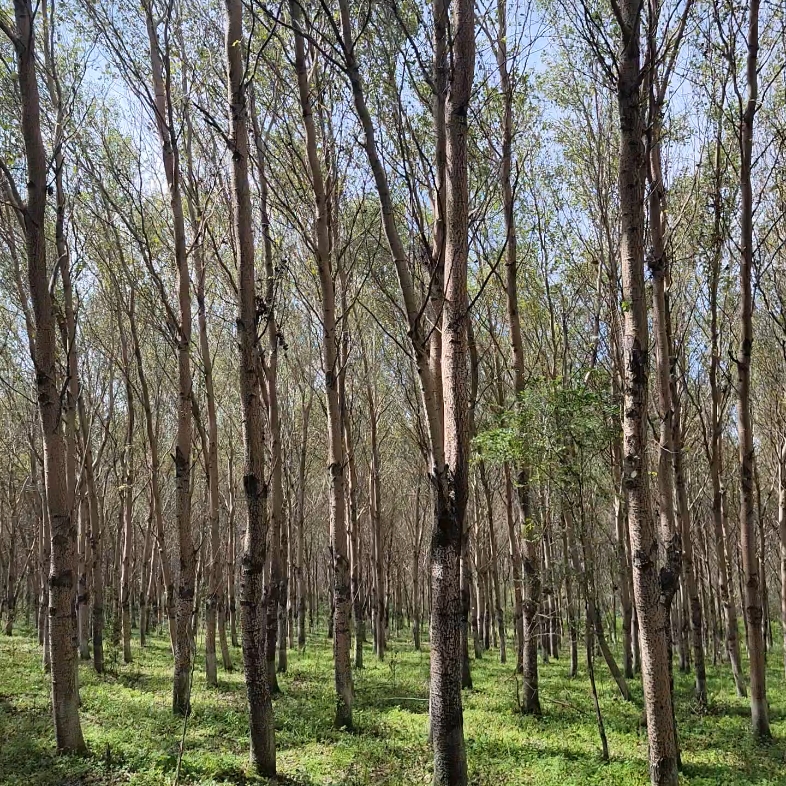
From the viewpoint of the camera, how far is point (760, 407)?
1445 cm

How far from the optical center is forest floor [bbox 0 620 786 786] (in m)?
5.98

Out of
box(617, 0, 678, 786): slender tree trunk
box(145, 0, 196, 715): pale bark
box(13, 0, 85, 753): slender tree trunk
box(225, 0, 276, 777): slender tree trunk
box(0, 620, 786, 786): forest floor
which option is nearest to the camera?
box(617, 0, 678, 786): slender tree trunk

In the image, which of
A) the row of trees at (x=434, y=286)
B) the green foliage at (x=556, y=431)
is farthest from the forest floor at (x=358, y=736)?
the green foliage at (x=556, y=431)

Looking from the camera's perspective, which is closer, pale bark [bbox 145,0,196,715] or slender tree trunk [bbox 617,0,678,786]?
slender tree trunk [bbox 617,0,678,786]

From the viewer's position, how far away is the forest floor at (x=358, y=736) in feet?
19.6

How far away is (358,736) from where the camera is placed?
7559 millimetres

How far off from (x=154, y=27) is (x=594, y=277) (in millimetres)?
8255

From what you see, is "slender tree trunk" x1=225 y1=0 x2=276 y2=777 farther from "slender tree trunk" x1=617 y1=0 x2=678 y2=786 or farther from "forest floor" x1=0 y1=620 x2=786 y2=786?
"slender tree trunk" x1=617 y1=0 x2=678 y2=786

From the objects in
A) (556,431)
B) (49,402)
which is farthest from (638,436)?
(49,402)

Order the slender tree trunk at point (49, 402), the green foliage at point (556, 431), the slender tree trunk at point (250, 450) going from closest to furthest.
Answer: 1. the slender tree trunk at point (250, 450)
2. the slender tree trunk at point (49, 402)
3. the green foliage at point (556, 431)

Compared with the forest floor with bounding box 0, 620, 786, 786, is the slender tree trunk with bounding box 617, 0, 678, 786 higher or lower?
higher

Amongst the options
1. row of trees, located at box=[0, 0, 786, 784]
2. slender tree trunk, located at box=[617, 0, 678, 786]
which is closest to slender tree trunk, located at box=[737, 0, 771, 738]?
row of trees, located at box=[0, 0, 786, 784]

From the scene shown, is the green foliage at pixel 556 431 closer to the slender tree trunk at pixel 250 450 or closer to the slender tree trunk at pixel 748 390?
the slender tree trunk at pixel 748 390

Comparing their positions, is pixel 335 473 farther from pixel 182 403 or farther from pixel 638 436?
pixel 638 436
